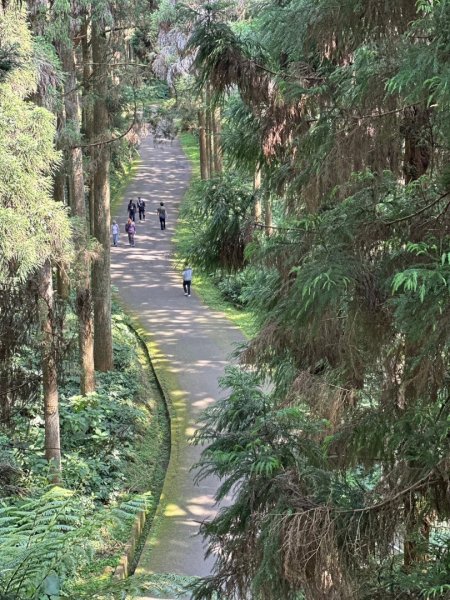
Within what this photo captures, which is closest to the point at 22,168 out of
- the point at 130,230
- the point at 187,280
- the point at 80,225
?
the point at 80,225

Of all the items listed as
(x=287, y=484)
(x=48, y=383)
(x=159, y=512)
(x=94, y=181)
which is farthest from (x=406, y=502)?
(x=94, y=181)

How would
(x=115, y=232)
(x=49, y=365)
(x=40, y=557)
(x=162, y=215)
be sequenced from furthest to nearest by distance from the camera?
(x=162, y=215) → (x=115, y=232) → (x=49, y=365) → (x=40, y=557)

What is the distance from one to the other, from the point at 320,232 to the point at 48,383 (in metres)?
6.08

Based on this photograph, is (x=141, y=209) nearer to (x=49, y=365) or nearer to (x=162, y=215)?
(x=162, y=215)

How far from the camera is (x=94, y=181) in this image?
15.1 meters

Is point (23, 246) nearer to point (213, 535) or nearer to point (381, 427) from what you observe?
point (213, 535)

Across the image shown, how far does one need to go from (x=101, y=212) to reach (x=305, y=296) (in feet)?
37.2

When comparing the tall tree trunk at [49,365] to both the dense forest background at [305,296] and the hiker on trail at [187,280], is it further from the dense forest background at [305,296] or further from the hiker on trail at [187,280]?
the hiker on trail at [187,280]

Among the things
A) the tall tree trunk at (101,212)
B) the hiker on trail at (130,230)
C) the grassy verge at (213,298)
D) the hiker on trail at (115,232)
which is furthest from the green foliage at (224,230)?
the hiker on trail at (130,230)

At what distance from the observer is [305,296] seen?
4.02m

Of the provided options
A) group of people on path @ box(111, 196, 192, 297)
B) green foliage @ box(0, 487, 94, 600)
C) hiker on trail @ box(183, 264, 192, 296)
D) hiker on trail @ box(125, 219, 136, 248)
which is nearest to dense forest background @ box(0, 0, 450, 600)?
green foliage @ box(0, 487, 94, 600)

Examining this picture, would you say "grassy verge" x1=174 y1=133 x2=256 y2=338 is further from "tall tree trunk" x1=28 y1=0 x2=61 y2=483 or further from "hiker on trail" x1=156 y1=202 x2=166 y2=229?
"tall tree trunk" x1=28 y1=0 x2=61 y2=483

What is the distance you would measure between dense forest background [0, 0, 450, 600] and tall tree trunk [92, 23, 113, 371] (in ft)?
10.3

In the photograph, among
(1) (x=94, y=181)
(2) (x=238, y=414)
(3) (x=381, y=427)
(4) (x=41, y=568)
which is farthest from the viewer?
(1) (x=94, y=181)
